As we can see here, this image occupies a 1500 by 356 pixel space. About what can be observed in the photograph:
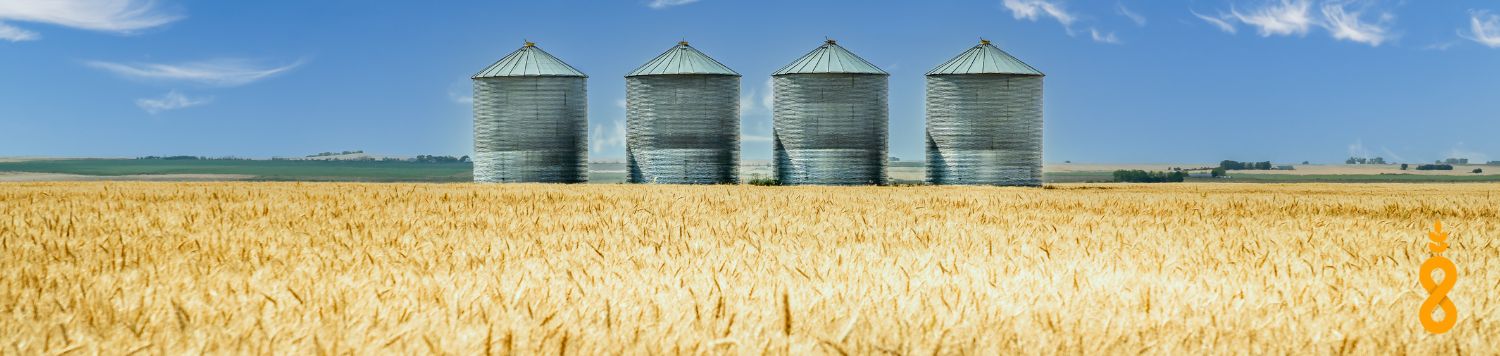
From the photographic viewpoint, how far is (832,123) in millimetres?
38219

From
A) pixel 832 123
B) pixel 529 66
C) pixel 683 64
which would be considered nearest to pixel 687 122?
pixel 683 64

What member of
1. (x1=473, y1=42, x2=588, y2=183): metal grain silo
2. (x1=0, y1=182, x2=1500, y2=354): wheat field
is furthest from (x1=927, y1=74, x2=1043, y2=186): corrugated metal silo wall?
(x1=0, y1=182, x2=1500, y2=354): wheat field

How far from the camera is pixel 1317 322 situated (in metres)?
4.51

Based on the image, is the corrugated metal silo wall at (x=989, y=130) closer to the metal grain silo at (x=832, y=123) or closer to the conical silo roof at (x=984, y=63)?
the conical silo roof at (x=984, y=63)

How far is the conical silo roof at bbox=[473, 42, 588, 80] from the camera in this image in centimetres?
4044

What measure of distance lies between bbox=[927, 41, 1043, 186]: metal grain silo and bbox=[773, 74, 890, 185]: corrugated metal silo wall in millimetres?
2131

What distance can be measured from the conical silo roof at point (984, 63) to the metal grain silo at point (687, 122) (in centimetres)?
721

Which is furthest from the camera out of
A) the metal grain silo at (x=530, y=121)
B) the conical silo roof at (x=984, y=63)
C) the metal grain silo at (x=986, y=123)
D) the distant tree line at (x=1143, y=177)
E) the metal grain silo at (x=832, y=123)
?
the distant tree line at (x=1143, y=177)

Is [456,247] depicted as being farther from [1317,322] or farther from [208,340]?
[1317,322]

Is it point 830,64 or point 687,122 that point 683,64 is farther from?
point 830,64

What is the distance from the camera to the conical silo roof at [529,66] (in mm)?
40438

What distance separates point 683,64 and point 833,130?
5587mm

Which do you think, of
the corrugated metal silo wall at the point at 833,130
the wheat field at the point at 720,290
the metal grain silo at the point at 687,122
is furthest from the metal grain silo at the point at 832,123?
the wheat field at the point at 720,290

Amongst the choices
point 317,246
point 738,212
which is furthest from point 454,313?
point 738,212
